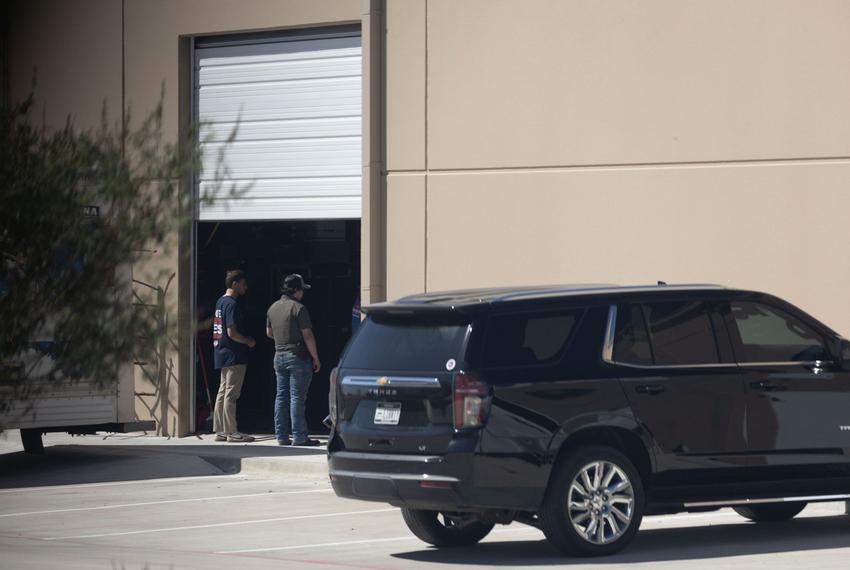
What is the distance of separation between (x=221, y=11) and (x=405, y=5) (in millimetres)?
3020

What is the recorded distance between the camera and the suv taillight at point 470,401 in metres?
10.4

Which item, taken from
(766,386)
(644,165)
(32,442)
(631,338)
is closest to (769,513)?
(766,386)

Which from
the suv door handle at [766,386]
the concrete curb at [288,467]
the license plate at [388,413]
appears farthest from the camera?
the concrete curb at [288,467]

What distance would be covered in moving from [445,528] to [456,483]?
1.44m

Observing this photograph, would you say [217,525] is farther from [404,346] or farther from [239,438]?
[239,438]

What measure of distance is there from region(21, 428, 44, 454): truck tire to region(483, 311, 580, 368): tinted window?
961cm

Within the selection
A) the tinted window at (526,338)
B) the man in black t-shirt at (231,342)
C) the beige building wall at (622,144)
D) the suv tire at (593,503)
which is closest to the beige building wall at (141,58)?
the man in black t-shirt at (231,342)

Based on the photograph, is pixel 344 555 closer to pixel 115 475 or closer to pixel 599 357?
pixel 599 357

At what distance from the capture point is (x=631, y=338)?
11.2 metres

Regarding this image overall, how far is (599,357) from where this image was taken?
11.0 m

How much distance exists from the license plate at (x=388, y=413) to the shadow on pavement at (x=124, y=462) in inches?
274

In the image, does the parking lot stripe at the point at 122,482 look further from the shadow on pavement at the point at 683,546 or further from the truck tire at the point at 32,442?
the shadow on pavement at the point at 683,546

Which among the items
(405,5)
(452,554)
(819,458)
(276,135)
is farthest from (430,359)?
(276,135)

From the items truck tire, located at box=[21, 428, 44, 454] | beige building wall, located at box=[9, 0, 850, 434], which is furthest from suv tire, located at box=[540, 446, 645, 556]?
truck tire, located at box=[21, 428, 44, 454]
